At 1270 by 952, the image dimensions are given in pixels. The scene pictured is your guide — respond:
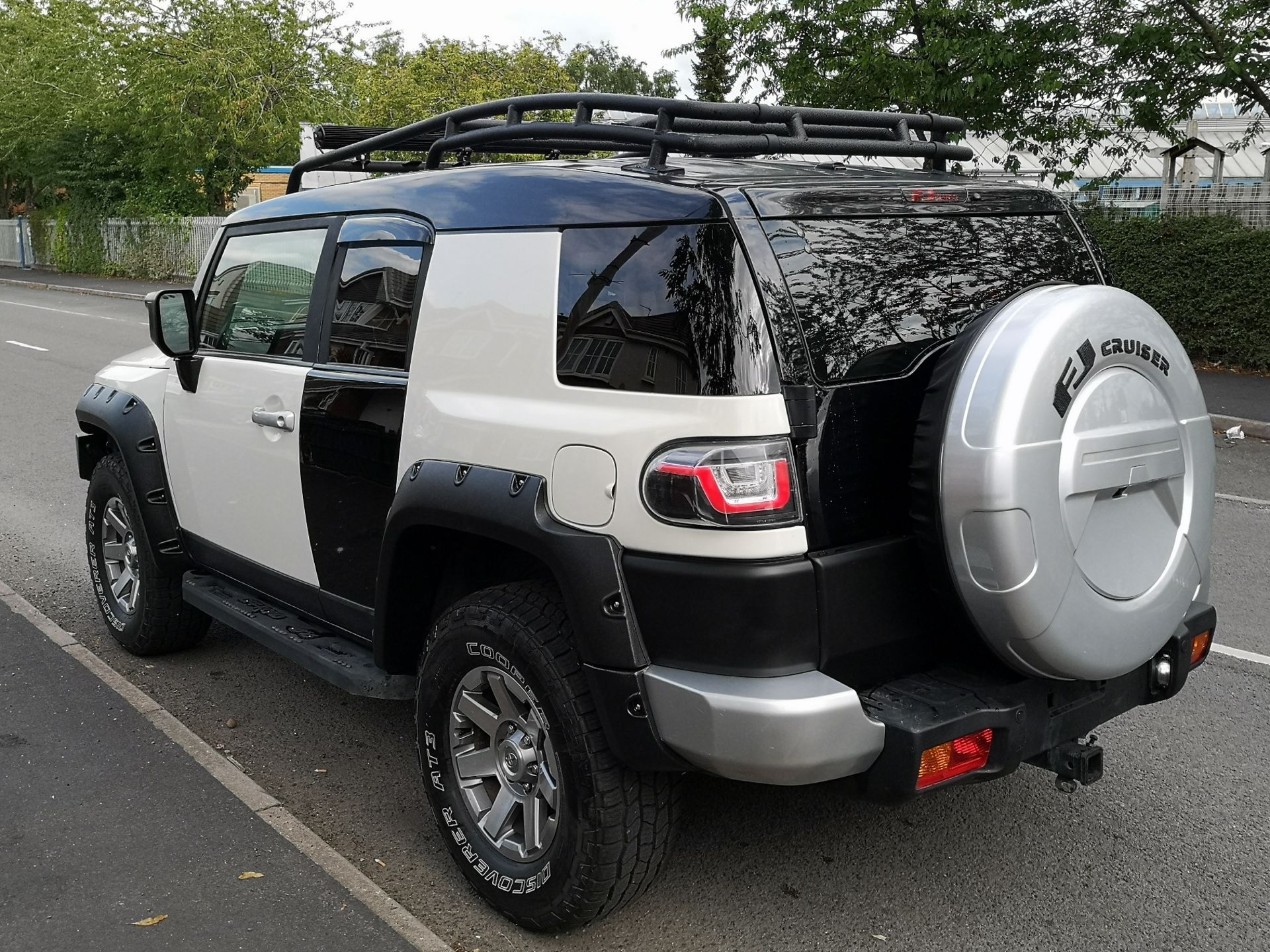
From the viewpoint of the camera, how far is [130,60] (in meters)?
34.4

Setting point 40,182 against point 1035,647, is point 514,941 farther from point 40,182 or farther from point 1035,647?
point 40,182

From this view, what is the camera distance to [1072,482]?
266 cm

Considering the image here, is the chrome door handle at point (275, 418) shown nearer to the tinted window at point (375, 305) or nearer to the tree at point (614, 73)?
the tinted window at point (375, 305)

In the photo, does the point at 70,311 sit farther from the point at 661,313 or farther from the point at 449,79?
the point at 661,313

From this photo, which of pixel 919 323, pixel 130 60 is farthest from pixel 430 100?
pixel 919 323

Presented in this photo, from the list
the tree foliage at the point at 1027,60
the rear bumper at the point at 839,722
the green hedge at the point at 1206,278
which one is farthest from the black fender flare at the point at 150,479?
the tree foliage at the point at 1027,60

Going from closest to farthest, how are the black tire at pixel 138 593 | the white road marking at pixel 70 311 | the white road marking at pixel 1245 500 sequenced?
the black tire at pixel 138 593 < the white road marking at pixel 1245 500 < the white road marking at pixel 70 311

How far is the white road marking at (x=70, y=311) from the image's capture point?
22.9m

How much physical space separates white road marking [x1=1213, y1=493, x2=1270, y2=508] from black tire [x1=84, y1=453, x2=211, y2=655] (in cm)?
642

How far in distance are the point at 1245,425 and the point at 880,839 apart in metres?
8.93

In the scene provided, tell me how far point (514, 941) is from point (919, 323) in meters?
1.81

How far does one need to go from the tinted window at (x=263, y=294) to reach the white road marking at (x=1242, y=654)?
3.82m

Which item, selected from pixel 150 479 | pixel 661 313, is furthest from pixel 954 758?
pixel 150 479

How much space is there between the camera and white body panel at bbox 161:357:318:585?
3.89 meters
